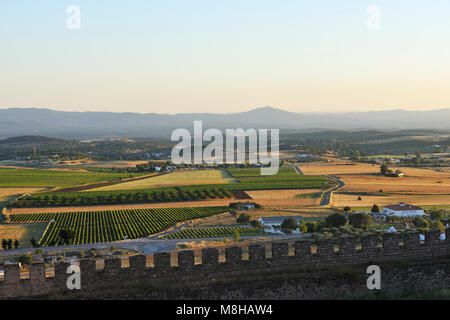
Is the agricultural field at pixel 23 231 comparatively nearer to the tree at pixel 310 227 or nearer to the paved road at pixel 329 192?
the tree at pixel 310 227

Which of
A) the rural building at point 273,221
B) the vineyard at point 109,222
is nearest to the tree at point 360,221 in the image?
the rural building at point 273,221

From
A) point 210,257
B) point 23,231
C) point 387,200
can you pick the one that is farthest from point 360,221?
point 210,257

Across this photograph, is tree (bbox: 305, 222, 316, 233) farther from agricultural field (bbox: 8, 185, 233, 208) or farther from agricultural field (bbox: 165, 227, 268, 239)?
agricultural field (bbox: 8, 185, 233, 208)

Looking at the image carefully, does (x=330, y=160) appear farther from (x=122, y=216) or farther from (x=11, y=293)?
(x=11, y=293)

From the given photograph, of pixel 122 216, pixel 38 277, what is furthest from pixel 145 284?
pixel 122 216

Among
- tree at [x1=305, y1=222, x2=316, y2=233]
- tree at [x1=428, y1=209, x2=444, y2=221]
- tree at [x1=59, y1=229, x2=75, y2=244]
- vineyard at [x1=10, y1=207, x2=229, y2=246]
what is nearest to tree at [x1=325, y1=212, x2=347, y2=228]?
tree at [x1=305, y1=222, x2=316, y2=233]

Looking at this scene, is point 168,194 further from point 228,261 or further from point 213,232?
point 228,261
